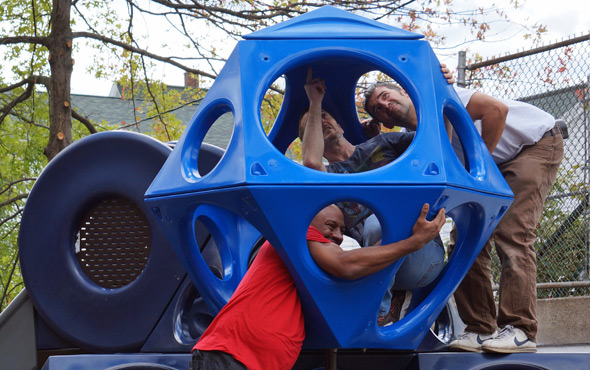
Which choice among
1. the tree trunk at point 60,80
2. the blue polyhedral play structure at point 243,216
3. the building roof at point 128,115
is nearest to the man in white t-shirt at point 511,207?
the blue polyhedral play structure at point 243,216

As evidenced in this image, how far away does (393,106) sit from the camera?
2.91 meters

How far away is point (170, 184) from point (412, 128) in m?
1.19

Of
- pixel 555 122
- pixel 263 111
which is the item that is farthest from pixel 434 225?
pixel 263 111

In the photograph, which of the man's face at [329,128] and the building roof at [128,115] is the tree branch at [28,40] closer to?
the man's face at [329,128]

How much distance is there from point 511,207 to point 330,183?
4.36ft

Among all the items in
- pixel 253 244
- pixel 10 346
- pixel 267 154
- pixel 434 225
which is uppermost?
pixel 267 154

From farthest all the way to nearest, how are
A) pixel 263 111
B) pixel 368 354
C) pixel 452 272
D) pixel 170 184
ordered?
pixel 263 111, pixel 368 354, pixel 452 272, pixel 170 184

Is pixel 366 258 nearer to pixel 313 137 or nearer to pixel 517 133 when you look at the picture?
pixel 313 137

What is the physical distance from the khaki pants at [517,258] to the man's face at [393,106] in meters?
0.60

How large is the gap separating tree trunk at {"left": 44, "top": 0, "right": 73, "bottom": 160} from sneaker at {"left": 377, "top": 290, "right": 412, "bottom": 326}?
412 centimetres

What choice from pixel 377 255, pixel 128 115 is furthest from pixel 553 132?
pixel 128 115

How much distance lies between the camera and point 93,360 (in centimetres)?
271

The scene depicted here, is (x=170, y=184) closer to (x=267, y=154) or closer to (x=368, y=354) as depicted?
(x=267, y=154)

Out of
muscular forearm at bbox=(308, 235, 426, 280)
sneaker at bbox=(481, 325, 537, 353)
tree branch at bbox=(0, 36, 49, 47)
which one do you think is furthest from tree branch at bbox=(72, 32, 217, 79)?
muscular forearm at bbox=(308, 235, 426, 280)
